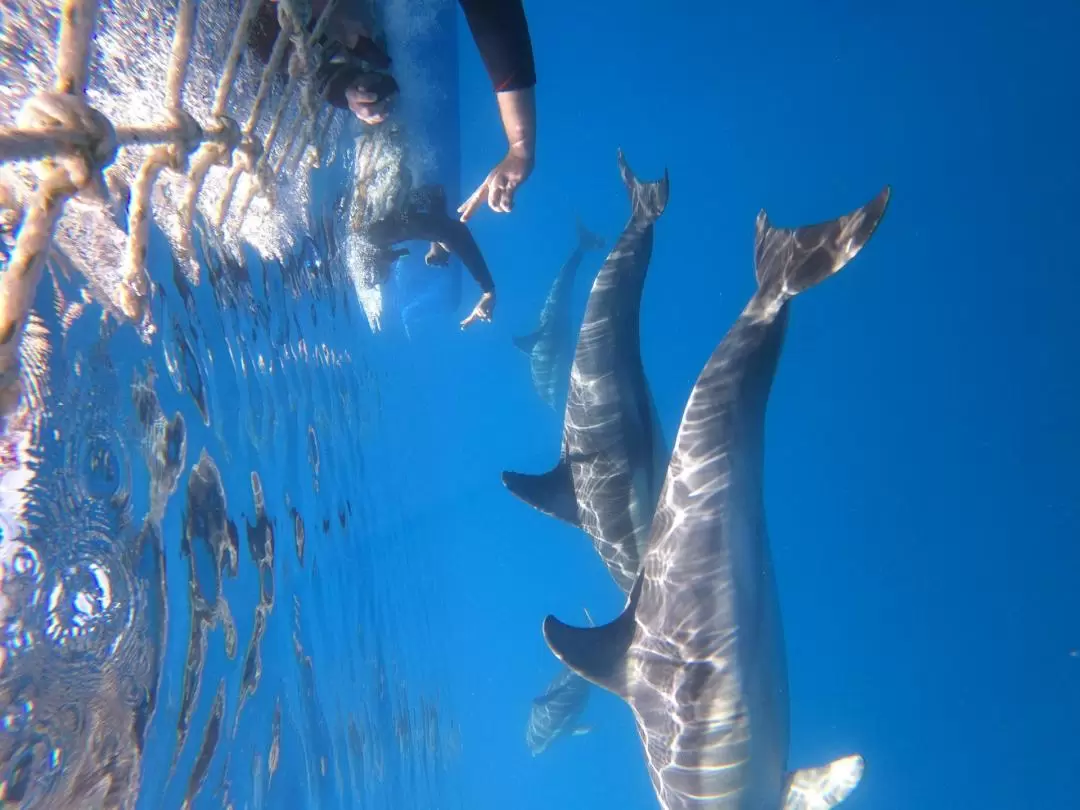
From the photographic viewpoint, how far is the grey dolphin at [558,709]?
464 inches

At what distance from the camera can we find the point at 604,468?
6.25m

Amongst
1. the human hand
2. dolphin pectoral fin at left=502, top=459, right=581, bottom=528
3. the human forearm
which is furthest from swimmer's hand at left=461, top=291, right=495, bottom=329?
the human forearm

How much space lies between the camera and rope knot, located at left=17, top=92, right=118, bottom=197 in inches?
76.3

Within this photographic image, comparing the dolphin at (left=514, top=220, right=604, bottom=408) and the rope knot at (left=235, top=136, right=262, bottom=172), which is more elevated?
the dolphin at (left=514, top=220, right=604, bottom=408)

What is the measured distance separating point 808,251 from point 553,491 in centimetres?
352

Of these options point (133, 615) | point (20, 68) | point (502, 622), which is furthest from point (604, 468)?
point (502, 622)

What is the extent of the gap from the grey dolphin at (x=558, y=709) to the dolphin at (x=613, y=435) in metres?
6.37

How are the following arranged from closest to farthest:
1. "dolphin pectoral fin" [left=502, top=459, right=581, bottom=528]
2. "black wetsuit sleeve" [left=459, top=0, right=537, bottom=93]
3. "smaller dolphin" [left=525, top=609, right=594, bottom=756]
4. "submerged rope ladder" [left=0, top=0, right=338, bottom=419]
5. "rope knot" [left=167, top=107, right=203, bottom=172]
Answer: "submerged rope ladder" [left=0, top=0, right=338, bottom=419] → "rope knot" [left=167, top=107, right=203, bottom=172] → "black wetsuit sleeve" [left=459, top=0, right=537, bottom=93] → "dolphin pectoral fin" [left=502, top=459, right=581, bottom=528] → "smaller dolphin" [left=525, top=609, right=594, bottom=756]

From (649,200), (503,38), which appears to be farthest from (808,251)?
(503,38)

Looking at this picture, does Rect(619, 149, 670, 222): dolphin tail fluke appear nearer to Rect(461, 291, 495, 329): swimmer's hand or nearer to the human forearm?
the human forearm

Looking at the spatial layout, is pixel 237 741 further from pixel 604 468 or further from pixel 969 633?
pixel 969 633

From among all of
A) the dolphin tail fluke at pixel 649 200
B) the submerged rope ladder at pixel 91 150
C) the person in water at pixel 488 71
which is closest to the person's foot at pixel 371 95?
the person in water at pixel 488 71

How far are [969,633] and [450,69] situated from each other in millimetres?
29756

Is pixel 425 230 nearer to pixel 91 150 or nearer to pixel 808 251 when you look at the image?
pixel 808 251
